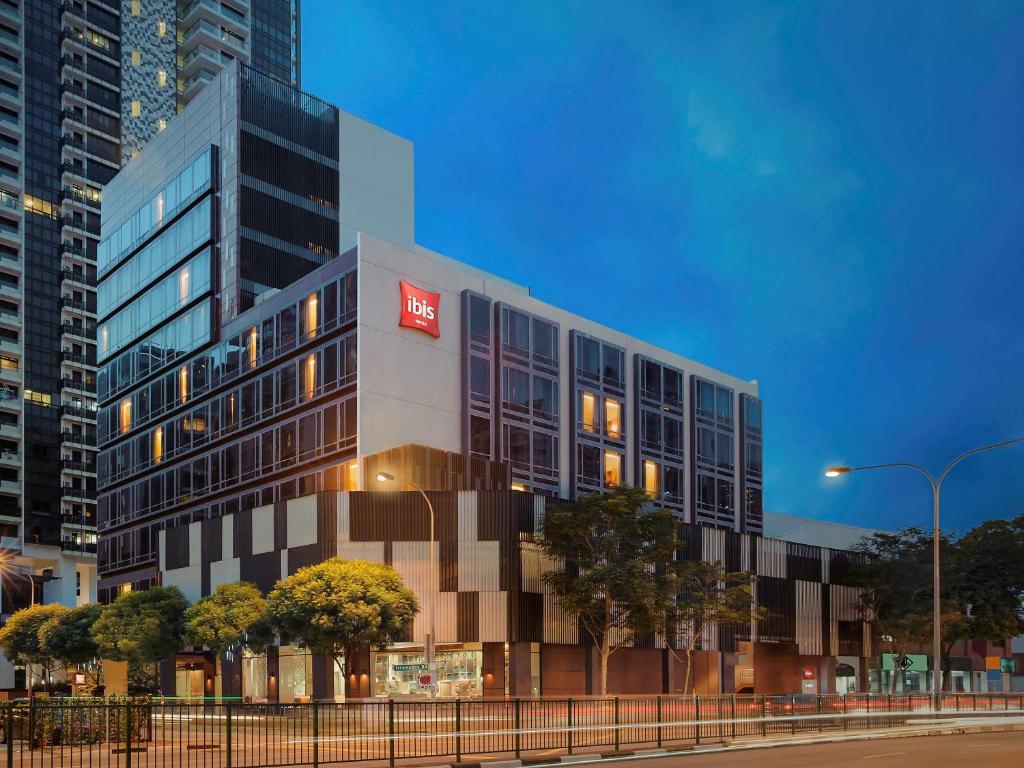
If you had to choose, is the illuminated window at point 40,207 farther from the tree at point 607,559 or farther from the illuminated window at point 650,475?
the tree at point 607,559

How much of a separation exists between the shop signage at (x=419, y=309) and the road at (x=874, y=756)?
124 feet

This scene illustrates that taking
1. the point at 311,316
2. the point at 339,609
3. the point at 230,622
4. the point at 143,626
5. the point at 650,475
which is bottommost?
the point at 143,626

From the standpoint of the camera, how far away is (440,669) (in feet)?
199

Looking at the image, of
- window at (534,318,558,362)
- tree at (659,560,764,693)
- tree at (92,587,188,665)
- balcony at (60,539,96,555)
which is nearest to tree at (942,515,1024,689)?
tree at (659,560,764,693)

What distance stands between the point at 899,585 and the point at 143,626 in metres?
50.7

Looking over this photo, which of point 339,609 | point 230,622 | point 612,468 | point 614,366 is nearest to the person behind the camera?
point 339,609

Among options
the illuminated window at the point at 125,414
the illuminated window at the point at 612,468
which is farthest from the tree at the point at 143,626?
the illuminated window at the point at 612,468

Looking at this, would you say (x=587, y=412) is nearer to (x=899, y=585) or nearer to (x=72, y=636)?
(x=899, y=585)

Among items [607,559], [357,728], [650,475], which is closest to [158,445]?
[650,475]

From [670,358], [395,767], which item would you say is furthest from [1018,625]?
[395,767]

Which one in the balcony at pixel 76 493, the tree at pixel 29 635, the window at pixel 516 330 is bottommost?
the tree at pixel 29 635

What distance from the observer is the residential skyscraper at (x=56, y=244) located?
12962 centimetres

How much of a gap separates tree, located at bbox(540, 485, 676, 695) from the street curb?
61.4 feet

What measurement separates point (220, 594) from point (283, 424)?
13.5 meters
